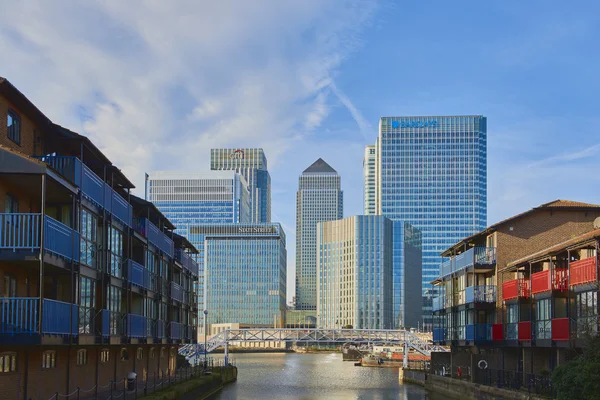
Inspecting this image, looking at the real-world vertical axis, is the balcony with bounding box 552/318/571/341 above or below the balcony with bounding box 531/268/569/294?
below

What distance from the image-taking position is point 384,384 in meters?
91.5

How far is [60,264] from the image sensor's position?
3092cm

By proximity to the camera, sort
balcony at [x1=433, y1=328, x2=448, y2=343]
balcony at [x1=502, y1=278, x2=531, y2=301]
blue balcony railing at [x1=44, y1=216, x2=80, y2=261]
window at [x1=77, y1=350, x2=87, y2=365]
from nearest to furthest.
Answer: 1. blue balcony railing at [x1=44, y1=216, x2=80, y2=261]
2. window at [x1=77, y1=350, x2=87, y2=365]
3. balcony at [x1=502, y1=278, x2=531, y2=301]
4. balcony at [x1=433, y1=328, x2=448, y2=343]

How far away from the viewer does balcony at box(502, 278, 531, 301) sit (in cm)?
5602

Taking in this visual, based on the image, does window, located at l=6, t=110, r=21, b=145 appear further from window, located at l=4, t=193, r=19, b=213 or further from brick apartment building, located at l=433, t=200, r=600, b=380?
brick apartment building, located at l=433, t=200, r=600, b=380

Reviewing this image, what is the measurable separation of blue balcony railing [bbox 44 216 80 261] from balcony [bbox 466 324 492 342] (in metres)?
38.5

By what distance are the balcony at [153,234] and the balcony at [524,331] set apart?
2534 cm

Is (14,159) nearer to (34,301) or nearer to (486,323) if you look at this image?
(34,301)

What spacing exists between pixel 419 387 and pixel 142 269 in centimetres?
4306

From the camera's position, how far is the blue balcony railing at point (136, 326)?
44.2 meters

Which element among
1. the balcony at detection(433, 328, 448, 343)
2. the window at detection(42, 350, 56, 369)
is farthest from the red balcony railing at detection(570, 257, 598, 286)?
the balcony at detection(433, 328, 448, 343)

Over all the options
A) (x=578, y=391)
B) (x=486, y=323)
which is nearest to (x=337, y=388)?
(x=486, y=323)

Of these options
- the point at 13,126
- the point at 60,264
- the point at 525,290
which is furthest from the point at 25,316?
the point at 525,290

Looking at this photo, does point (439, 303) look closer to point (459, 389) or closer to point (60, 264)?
point (459, 389)
